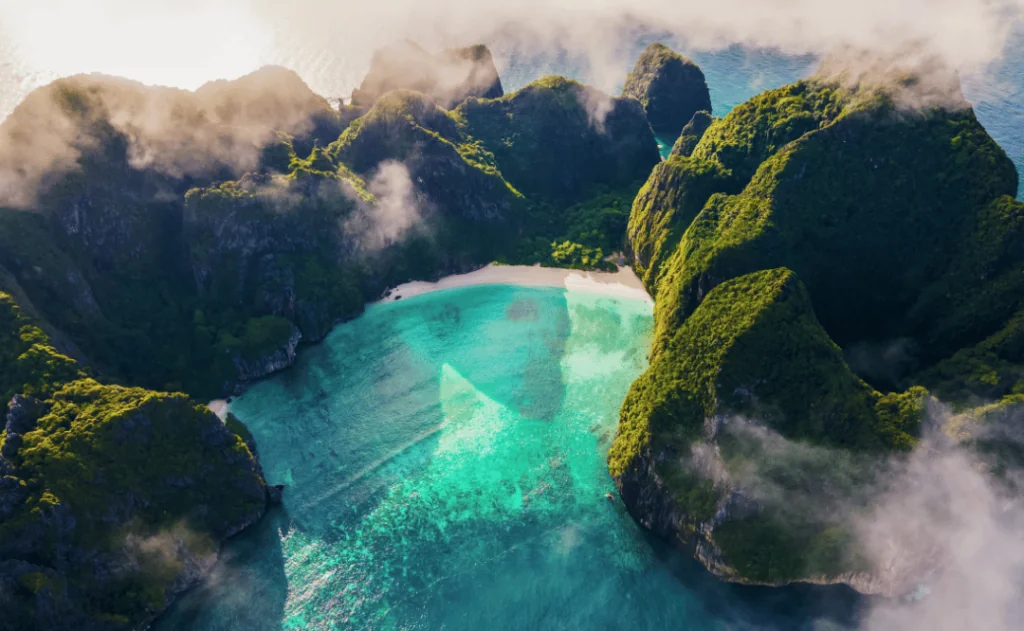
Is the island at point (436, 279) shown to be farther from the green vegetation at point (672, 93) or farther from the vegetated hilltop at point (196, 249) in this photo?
the green vegetation at point (672, 93)

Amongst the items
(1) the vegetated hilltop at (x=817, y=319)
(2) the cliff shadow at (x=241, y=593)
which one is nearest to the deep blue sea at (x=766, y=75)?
(1) the vegetated hilltop at (x=817, y=319)

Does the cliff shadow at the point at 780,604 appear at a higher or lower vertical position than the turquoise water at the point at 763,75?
lower

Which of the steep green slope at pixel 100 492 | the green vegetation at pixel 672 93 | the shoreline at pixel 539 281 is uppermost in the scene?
the green vegetation at pixel 672 93

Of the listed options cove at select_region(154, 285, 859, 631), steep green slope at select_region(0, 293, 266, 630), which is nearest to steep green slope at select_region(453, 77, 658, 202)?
cove at select_region(154, 285, 859, 631)

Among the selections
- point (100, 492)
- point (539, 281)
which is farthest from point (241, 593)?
point (539, 281)

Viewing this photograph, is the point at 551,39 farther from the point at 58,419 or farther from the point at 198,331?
the point at 58,419

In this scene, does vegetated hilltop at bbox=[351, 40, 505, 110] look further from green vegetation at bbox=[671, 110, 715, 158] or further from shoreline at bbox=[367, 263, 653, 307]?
shoreline at bbox=[367, 263, 653, 307]

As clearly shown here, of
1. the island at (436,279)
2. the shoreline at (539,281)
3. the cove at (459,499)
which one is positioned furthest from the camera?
the shoreline at (539,281)

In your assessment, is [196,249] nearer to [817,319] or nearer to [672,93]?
[817,319]
